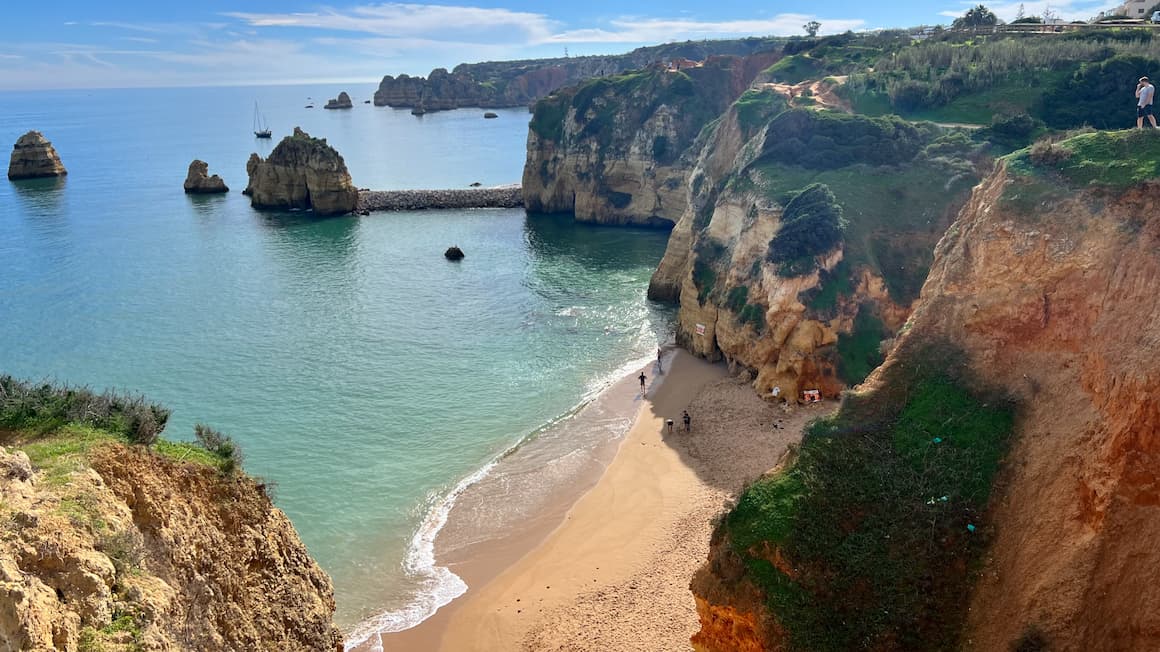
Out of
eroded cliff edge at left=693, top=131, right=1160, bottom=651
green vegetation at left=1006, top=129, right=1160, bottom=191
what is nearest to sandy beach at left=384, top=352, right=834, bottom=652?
eroded cliff edge at left=693, top=131, right=1160, bottom=651

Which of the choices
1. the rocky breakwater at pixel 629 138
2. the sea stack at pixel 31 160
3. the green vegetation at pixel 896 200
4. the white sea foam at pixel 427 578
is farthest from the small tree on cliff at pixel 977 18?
the sea stack at pixel 31 160

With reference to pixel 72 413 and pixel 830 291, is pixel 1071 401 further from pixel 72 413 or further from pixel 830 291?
pixel 72 413

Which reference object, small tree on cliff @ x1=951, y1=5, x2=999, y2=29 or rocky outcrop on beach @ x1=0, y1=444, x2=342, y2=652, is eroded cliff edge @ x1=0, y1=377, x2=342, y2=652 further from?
small tree on cliff @ x1=951, y1=5, x2=999, y2=29

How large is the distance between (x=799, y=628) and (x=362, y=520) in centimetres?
1595

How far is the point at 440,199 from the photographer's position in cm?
8925

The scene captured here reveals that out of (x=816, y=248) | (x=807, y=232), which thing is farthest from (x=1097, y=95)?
(x=816, y=248)

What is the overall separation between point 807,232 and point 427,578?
22.5m

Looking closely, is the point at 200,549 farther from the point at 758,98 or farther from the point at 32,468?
the point at 758,98

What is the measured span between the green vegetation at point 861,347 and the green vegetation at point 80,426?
24902 mm

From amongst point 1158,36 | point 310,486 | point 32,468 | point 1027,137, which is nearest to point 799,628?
point 32,468

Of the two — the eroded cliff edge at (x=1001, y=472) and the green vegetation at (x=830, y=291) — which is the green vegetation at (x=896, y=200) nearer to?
the green vegetation at (x=830, y=291)

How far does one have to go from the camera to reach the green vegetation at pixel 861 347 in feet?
105

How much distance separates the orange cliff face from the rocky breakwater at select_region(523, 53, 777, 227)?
177ft

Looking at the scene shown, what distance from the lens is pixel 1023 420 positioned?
1750 cm
